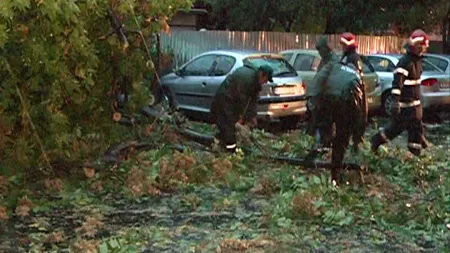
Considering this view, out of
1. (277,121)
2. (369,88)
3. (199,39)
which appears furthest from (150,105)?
(199,39)

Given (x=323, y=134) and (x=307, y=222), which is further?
(x=323, y=134)

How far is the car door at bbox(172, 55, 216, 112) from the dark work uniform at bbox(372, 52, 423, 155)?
4.88 meters

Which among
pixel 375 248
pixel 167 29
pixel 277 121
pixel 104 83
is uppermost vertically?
pixel 167 29

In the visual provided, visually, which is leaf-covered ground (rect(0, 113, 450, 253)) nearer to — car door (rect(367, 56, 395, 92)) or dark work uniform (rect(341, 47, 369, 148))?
dark work uniform (rect(341, 47, 369, 148))

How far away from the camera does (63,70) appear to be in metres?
8.33

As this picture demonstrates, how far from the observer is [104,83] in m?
10.1

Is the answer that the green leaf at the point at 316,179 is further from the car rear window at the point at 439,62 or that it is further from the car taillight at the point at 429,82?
Answer: the car rear window at the point at 439,62

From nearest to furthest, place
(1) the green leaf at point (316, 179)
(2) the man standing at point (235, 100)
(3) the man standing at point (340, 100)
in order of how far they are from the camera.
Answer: (1) the green leaf at point (316, 179)
(3) the man standing at point (340, 100)
(2) the man standing at point (235, 100)

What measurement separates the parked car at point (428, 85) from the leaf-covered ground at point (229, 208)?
686cm

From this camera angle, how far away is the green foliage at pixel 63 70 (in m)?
7.76

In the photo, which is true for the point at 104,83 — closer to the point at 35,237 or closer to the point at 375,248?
the point at 35,237

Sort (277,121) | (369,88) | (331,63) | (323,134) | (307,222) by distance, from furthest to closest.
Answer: (369,88)
(277,121)
(323,134)
(331,63)
(307,222)

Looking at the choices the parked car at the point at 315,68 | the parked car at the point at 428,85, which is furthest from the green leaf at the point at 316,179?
the parked car at the point at 428,85

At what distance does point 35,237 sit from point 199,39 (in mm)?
16819
